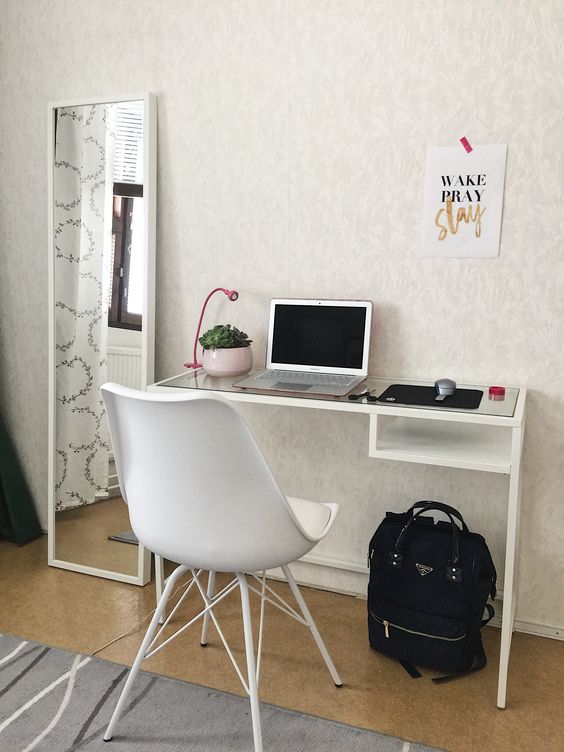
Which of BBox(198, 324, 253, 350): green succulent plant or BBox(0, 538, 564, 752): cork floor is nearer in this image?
BBox(0, 538, 564, 752): cork floor

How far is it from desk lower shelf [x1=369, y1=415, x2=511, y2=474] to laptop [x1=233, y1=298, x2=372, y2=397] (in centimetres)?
21

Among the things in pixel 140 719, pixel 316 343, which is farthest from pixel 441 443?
pixel 140 719

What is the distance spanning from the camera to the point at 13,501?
2914mm

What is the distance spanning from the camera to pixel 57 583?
260cm

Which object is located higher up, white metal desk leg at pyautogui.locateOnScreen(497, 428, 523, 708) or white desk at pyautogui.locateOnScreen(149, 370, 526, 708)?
white desk at pyautogui.locateOnScreen(149, 370, 526, 708)

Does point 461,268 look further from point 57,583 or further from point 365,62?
point 57,583

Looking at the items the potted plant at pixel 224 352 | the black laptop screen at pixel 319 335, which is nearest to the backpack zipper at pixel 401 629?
the black laptop screen at pixel 319 335

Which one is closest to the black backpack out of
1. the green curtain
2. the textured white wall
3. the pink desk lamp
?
the textured white wall

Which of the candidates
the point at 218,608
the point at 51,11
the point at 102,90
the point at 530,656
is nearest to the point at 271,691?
the point at 218,608

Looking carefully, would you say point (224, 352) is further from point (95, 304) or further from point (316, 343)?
point (95, 304)

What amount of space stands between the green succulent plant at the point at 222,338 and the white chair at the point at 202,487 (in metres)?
0.68

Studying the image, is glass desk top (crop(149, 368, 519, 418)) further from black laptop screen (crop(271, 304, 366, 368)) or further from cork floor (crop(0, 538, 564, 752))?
cork floor (crop(0, 538, 564, 752))

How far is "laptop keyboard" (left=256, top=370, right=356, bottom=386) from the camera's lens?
2203mm

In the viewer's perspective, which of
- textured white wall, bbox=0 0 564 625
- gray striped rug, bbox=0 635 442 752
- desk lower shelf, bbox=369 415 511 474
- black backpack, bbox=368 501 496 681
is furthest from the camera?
textured white wall, bbox=0 0 564 625
